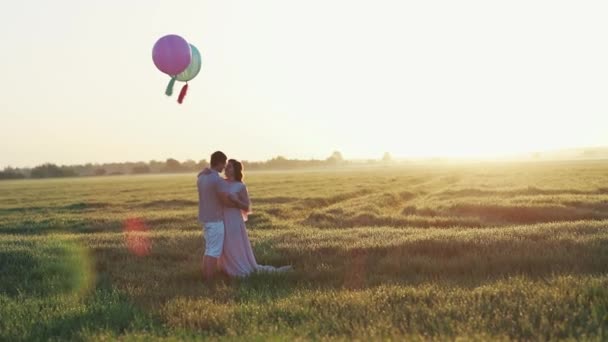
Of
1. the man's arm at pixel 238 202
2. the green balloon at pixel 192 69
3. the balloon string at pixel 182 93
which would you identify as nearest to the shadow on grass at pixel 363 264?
the man's arm at pixel 238 202

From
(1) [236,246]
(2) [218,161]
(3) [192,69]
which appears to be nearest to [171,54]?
(3) [192,69]

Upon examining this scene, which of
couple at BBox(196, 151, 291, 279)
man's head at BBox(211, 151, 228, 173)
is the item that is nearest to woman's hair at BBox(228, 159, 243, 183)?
couple at BBox(196, 151, 291, 279)

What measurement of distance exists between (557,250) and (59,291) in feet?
30.1

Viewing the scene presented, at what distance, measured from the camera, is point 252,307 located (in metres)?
7.52

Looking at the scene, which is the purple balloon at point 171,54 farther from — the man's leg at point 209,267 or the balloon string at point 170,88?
the man's leg at point 209,267

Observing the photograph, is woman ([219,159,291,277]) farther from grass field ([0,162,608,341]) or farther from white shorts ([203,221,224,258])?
grass field ([0,162,608,341])

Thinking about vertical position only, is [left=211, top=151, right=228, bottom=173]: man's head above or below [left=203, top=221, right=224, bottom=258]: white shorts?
above

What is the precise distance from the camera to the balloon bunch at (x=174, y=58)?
37.8ft

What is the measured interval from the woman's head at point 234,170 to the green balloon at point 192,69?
2339 mm

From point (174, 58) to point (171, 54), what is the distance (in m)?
0.10

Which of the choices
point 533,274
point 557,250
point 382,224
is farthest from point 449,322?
point 382,224

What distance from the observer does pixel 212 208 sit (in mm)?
10773

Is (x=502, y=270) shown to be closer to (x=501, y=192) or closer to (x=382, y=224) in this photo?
(x=382, y=224)

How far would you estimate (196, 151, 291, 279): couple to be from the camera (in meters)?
10.7
